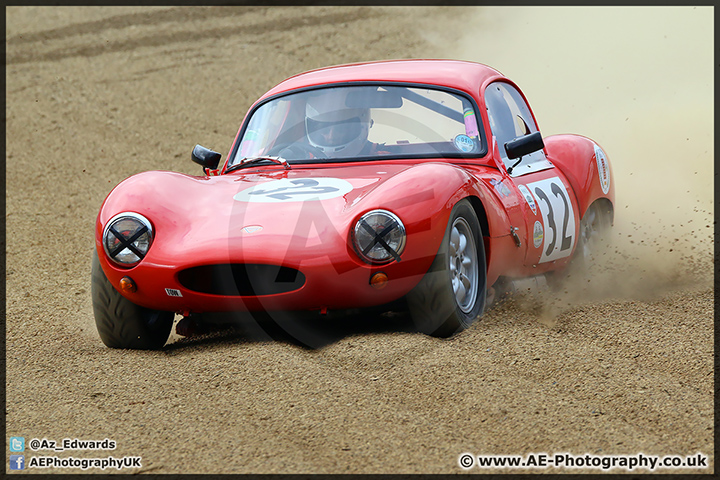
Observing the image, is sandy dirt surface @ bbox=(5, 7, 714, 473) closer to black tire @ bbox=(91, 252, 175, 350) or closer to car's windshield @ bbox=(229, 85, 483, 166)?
black tire @ bbox=(91, 252, 175, 350)

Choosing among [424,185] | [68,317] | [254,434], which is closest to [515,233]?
[424,185]

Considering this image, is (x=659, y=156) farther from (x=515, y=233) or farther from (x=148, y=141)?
(x=148, y=141)

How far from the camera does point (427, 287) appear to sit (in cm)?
412

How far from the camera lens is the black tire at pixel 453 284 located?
412cm

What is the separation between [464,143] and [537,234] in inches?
29.0

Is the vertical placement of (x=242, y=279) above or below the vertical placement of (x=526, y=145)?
below

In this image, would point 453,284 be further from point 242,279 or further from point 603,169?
point 603,169

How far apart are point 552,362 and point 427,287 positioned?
0.68 metres

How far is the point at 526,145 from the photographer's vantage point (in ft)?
17.3

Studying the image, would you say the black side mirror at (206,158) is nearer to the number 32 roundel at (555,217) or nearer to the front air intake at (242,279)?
the front air intake at (242,279)

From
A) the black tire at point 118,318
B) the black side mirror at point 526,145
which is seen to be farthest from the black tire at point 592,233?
the black tire at point 118,318

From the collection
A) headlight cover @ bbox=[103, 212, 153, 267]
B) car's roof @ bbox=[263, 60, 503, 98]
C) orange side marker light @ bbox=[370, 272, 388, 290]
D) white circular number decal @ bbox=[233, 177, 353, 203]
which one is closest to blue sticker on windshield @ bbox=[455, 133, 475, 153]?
car's roof @ bbox=[263, 60, 503, 98]

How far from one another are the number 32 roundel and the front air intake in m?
2.08

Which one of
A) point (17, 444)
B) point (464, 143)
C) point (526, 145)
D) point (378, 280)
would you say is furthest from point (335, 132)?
point (17, 444)
